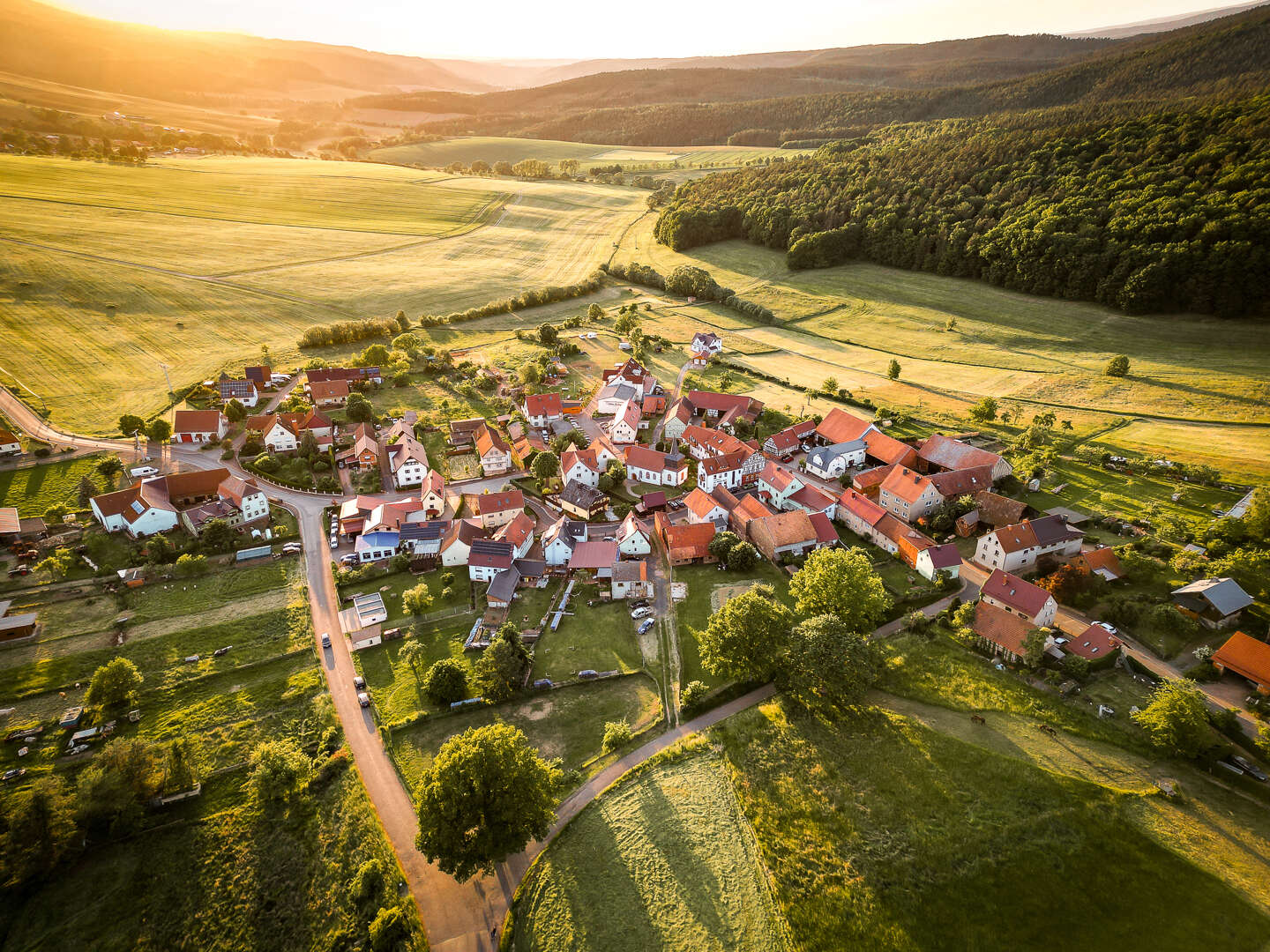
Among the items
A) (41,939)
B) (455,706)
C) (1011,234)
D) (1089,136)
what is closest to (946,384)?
(1011,234)

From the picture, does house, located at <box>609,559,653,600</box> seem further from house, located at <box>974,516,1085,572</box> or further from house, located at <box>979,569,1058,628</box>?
house, located at <box>974,516,1085,572</box>

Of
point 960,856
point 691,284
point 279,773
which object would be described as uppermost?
point 691,284

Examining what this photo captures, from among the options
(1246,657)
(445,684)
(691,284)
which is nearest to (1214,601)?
(1246,657)

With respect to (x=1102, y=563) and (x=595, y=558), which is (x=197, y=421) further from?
(x=1102, y=563)

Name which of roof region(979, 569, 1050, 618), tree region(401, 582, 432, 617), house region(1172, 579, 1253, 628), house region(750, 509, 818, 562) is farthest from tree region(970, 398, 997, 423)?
tree region(401, 582, 432, 617)

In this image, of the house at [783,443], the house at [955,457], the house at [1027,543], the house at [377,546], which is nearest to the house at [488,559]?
the house at [377,546]

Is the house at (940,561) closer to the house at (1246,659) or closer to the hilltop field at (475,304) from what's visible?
the house at (1246,659)
